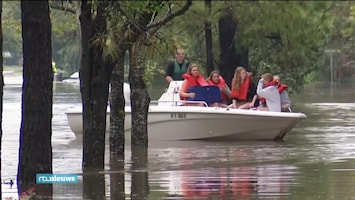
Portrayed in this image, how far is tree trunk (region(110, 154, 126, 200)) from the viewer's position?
11.9m

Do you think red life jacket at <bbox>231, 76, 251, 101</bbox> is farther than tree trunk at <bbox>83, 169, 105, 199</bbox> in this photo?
Yes

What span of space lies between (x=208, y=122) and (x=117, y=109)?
14.1 ft

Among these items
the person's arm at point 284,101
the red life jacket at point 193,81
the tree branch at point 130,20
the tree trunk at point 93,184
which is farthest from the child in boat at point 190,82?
the tree branch at point 130,20

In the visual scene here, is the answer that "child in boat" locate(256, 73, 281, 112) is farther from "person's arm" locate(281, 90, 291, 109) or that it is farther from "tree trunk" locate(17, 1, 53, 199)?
"tree trunk" locate(17, 1, 53, 199)

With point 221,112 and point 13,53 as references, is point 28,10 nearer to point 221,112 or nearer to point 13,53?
point 221,112

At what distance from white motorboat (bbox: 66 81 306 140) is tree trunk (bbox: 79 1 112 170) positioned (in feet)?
20.8

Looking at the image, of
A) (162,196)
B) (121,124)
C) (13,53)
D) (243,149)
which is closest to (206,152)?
(243,149)

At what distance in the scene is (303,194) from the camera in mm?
11594

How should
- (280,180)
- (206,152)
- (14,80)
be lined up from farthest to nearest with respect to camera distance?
1. (14,80)
2. (206,152)
3. (280,180)

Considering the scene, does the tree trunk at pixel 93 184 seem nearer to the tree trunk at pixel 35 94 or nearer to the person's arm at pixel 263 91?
the tree trunk at pixel 35 94

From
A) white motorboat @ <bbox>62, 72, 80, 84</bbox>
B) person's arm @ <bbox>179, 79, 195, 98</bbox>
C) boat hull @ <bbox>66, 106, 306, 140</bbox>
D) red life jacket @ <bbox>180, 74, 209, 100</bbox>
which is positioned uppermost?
red life jacket @ <bbox>180, 74, 209, 100</bbox>

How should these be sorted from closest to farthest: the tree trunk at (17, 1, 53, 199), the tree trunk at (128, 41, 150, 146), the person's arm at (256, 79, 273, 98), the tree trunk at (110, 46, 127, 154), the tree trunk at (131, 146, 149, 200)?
the tree trunk at (17, 1, 53, 199) → the tree trunk at (131, 146, 149, 200) → the tree trunk at (110, 46, 127, 154) → the tree trunk at (128, 41, 150, 146) → the person's arm at (256, 79, 273, 98)

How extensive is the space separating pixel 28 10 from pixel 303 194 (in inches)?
148

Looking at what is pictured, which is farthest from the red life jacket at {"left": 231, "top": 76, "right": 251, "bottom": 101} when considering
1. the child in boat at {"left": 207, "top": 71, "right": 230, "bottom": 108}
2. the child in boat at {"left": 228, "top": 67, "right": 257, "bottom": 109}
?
the child in boat at {"left": 207, "top": 71, "right": 230, "bottom": 108}
